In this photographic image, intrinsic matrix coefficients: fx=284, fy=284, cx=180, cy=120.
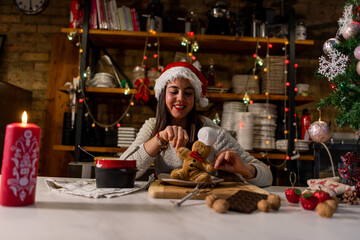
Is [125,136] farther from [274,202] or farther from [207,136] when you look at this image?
[274,202]

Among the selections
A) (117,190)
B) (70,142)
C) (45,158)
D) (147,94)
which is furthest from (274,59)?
(45,158)

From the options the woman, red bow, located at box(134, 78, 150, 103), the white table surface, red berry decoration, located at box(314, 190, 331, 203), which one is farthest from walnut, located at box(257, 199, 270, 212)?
red bow, located at box(134, 78, 150, 103)

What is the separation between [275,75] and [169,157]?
1.52 meters

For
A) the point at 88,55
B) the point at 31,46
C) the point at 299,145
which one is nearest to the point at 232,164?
the point at 299,145

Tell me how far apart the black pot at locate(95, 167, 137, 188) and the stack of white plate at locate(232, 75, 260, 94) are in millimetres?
1938

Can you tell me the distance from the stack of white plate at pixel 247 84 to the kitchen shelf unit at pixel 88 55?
0.31ft

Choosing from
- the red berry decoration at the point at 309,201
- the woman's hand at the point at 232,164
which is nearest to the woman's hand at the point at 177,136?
the woman's hand at the point at 232,164

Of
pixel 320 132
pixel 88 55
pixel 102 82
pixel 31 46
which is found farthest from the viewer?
pixel 31 46

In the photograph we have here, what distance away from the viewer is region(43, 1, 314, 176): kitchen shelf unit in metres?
2.50

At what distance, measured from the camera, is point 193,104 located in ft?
5.16

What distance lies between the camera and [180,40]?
8.51ft

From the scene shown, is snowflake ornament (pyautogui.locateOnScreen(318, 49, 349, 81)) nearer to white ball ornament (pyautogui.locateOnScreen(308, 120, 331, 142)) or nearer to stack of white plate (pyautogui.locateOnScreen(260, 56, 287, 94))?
white ball ornament (pyautogui.locateOnScreen(308, 120, 331, 142))

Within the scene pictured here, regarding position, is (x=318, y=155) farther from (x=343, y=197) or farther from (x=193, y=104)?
(x=343, y=197)

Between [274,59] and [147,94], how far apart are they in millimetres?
1186
